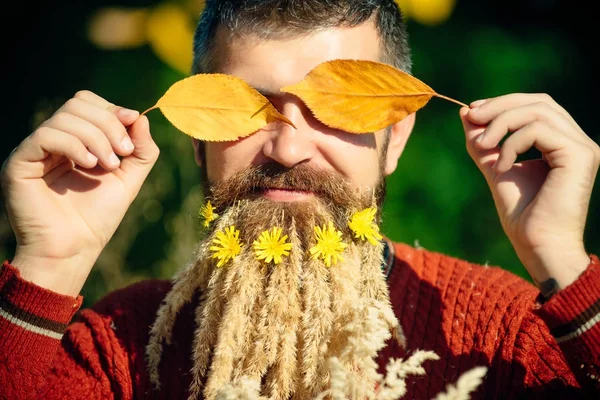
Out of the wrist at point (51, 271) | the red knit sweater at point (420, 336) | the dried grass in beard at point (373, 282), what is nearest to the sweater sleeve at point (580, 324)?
the red knit sweater at point (420, 336)

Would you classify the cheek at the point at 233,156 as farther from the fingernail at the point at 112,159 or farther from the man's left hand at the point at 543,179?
the man's left hand at the point at 543,179

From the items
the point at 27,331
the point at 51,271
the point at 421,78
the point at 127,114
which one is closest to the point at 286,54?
the point at 127,114

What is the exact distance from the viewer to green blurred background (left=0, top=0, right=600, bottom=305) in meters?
4.27

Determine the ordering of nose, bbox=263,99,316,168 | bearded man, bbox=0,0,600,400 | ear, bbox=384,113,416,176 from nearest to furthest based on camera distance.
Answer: bearded man, bbox=0,0,600,400 → nose, bbox=263,99,316,168 → ear, bbox=384,113,416,176

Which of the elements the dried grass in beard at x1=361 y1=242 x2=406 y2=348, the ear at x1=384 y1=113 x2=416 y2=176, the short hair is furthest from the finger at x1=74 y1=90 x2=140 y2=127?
the ear at x1=384 y1=113 x2=416 y2=176

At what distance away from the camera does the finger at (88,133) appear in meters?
1.87

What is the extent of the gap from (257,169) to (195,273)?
0.34m

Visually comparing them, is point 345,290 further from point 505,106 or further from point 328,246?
point 505,106

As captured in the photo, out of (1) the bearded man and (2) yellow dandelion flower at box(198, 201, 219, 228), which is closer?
(1) the bearded man

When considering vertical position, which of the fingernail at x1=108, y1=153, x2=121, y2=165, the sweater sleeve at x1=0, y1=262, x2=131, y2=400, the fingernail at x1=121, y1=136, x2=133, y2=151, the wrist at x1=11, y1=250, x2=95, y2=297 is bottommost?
the sweater sleeve at x1=0, y1=262, x2=131, y2=400

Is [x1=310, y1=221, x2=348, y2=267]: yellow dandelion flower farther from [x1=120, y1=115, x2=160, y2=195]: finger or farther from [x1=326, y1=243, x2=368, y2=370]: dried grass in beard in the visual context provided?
[x1=120, y1=115, x2=160, y2=195]: finger

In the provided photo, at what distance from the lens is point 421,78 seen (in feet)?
14.6

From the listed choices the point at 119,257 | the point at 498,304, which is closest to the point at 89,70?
the point at 119,257

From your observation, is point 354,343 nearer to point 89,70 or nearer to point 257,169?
point 257,169
